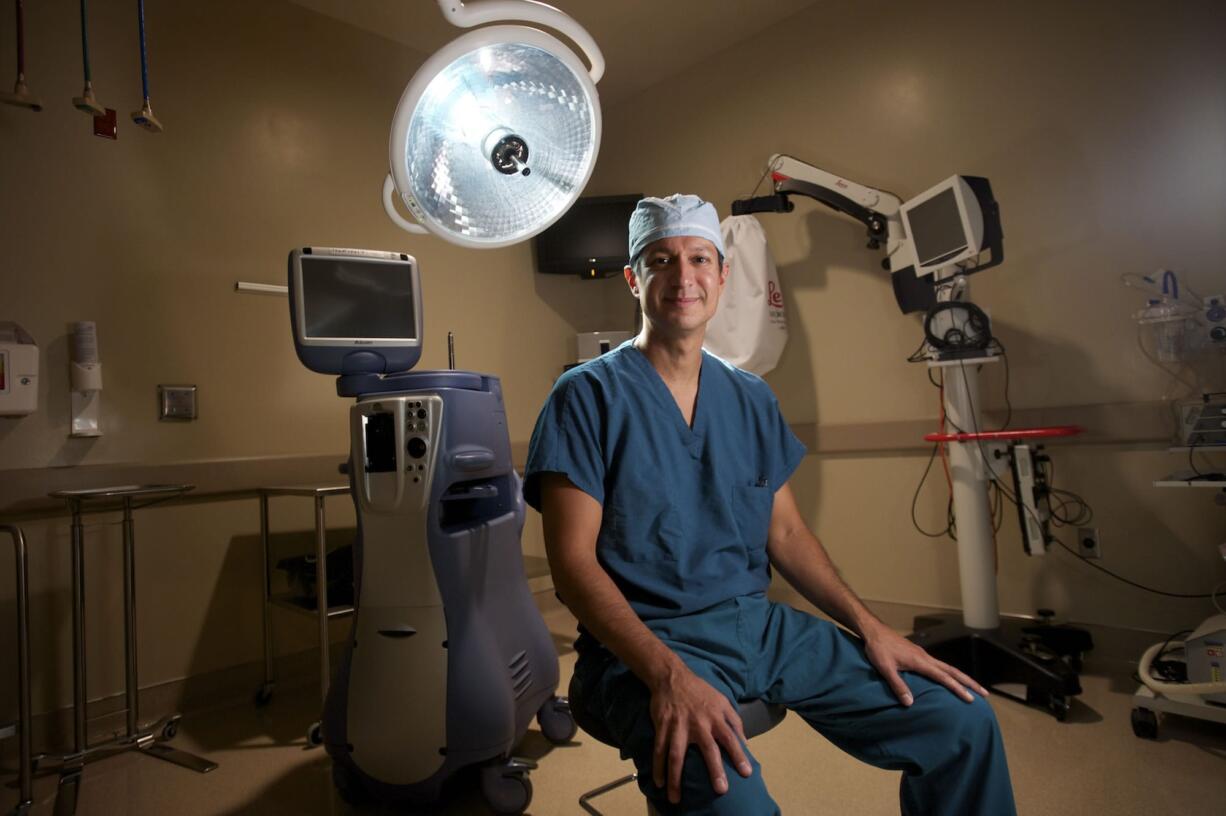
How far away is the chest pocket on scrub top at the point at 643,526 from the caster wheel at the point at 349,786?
114 centimetres

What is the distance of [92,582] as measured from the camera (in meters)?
2.38

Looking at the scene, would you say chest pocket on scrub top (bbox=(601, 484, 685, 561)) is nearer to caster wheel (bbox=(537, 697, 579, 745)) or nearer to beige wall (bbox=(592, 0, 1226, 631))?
caster wheel (bbox=(537, 697, 579, 745))

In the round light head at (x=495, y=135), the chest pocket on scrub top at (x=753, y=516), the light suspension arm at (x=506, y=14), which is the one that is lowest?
the chest pocket on scrub top at (x=753, y=516)

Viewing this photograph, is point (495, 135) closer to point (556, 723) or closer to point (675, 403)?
point (675, 403)

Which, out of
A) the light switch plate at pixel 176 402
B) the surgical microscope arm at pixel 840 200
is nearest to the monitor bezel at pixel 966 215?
the surgical microscope arm at pixel 840 200

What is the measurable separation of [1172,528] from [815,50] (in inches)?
92.7

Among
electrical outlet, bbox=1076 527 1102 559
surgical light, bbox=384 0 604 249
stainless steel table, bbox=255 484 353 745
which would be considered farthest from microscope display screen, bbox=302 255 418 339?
electrical outlet, bbox=1076 527 1102 559

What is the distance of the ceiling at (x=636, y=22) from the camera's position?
315 cm

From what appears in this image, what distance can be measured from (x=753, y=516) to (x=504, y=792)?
1035 mm

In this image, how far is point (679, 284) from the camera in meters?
1.26

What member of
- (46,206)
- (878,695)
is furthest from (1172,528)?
(46,206)

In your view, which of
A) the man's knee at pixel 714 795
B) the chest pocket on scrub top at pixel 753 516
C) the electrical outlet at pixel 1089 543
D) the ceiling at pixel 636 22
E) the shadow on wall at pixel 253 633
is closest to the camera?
the man's knee at pixel 714 795

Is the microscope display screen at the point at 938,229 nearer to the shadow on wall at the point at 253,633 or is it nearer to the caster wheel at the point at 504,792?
the caster wheel at the point at 504,792

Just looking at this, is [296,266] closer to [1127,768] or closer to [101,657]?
[101,657]
